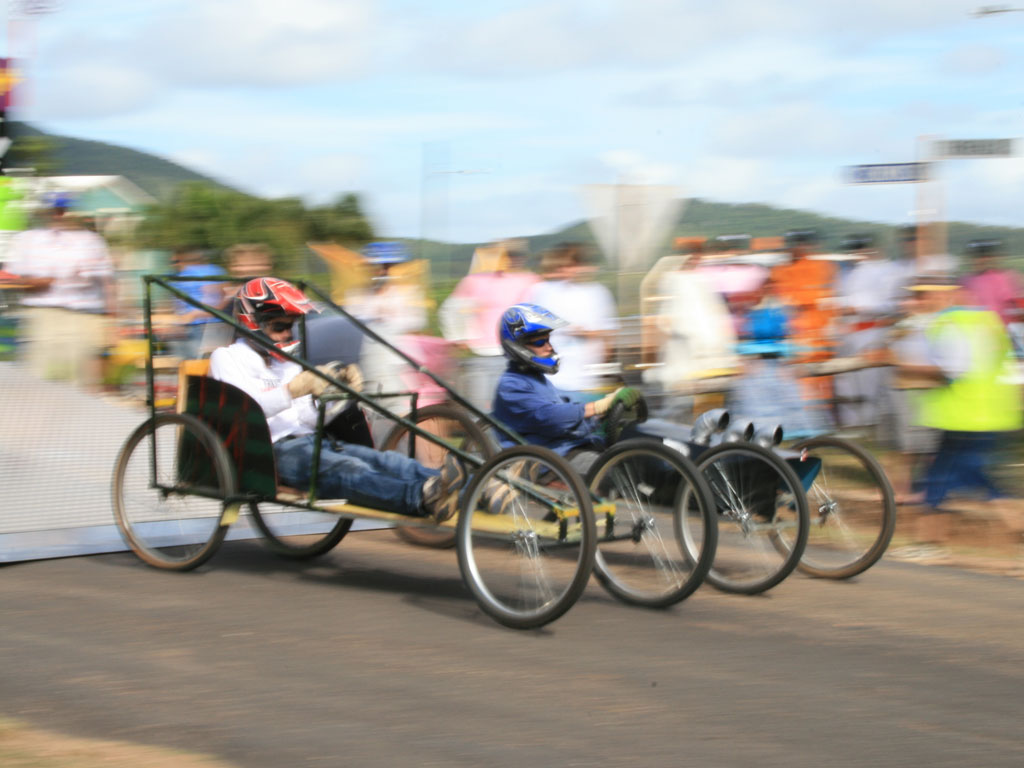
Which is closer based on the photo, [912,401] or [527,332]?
[527,332]

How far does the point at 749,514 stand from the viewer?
263 inches

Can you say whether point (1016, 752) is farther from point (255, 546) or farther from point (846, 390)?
point (846, 390)

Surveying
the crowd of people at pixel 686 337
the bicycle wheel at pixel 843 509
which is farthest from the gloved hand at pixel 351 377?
the bicycle wheel at pixel 843 509

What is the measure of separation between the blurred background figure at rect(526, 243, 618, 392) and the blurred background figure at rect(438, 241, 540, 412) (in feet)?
1.22

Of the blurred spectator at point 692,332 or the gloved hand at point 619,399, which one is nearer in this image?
the gloved hand at point 619,399

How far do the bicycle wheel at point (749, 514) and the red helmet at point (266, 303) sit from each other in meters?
2.19

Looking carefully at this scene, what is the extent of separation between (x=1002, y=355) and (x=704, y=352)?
200 centimetres

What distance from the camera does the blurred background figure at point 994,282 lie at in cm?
953

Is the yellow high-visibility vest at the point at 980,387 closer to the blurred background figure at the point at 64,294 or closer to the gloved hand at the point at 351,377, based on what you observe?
the gloved hand at the point at 351,377

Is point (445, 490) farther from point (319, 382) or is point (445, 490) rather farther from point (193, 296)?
point (193, 296)

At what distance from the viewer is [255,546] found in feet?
25.5

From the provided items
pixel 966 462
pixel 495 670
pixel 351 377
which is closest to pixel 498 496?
pixel 495 670

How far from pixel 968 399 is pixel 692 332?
2001 mm

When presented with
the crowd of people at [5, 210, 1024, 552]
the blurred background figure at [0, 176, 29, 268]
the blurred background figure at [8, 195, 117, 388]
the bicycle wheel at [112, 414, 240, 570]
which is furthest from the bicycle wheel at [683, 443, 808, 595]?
the blurred background figure at [0, 176, 29, 268]
